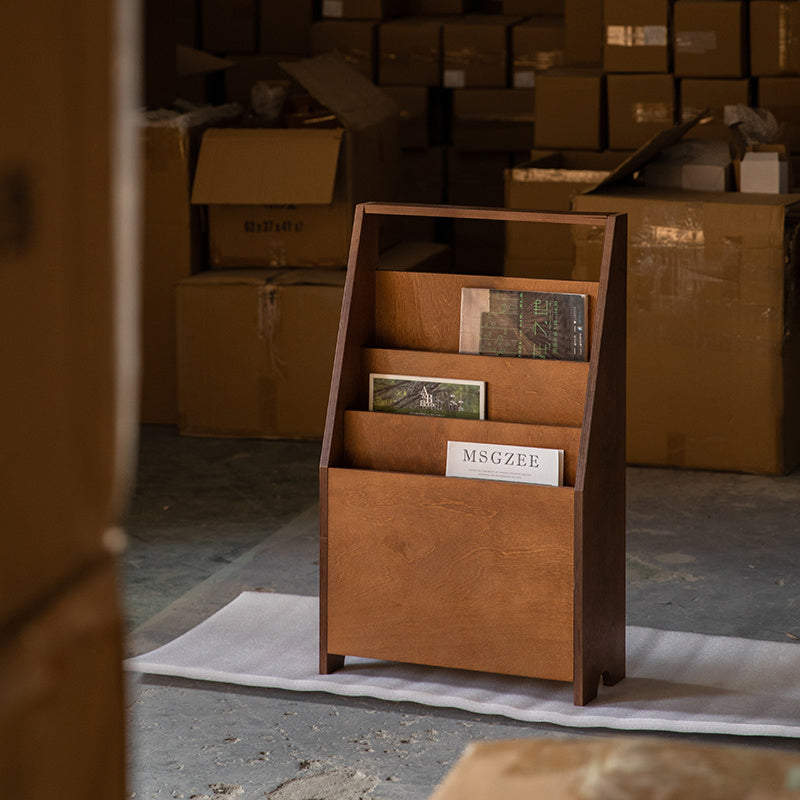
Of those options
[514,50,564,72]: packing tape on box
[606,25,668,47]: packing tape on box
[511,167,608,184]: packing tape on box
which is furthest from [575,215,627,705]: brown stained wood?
[514,50,564,72]: packing tape on box

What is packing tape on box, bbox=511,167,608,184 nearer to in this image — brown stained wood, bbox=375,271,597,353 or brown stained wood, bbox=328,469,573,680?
brown stained wood, bbox=375,271,597,353

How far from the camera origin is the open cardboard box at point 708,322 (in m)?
4.59

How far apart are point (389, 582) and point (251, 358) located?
241 centimetres

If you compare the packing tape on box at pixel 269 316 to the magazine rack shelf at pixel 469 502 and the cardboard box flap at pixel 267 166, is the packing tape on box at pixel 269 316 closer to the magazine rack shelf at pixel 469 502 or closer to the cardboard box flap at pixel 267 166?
the cardboard box flap at pixel 267 166

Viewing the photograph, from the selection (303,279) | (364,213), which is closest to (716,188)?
(303,279)

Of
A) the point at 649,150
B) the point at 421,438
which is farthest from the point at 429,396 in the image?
the point at 649,150

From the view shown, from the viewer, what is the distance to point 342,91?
5.41m

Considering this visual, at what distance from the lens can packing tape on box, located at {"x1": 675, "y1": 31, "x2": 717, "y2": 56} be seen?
5527 mm

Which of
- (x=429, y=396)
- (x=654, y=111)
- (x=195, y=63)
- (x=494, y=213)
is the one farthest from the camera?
(x=195, y=63)

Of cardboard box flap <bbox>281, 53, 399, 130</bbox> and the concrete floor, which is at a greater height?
cardboard box flap <bbox>281, 53, 399, 130</bbox>

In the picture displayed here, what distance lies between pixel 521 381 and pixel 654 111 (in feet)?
10.2

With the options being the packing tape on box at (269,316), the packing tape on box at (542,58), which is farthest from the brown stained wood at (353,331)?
the packing tape on box at (542,58)

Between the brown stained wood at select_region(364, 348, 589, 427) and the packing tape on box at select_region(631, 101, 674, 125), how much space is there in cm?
306

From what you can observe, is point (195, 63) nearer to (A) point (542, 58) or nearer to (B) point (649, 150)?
(A) point (542, 58)
